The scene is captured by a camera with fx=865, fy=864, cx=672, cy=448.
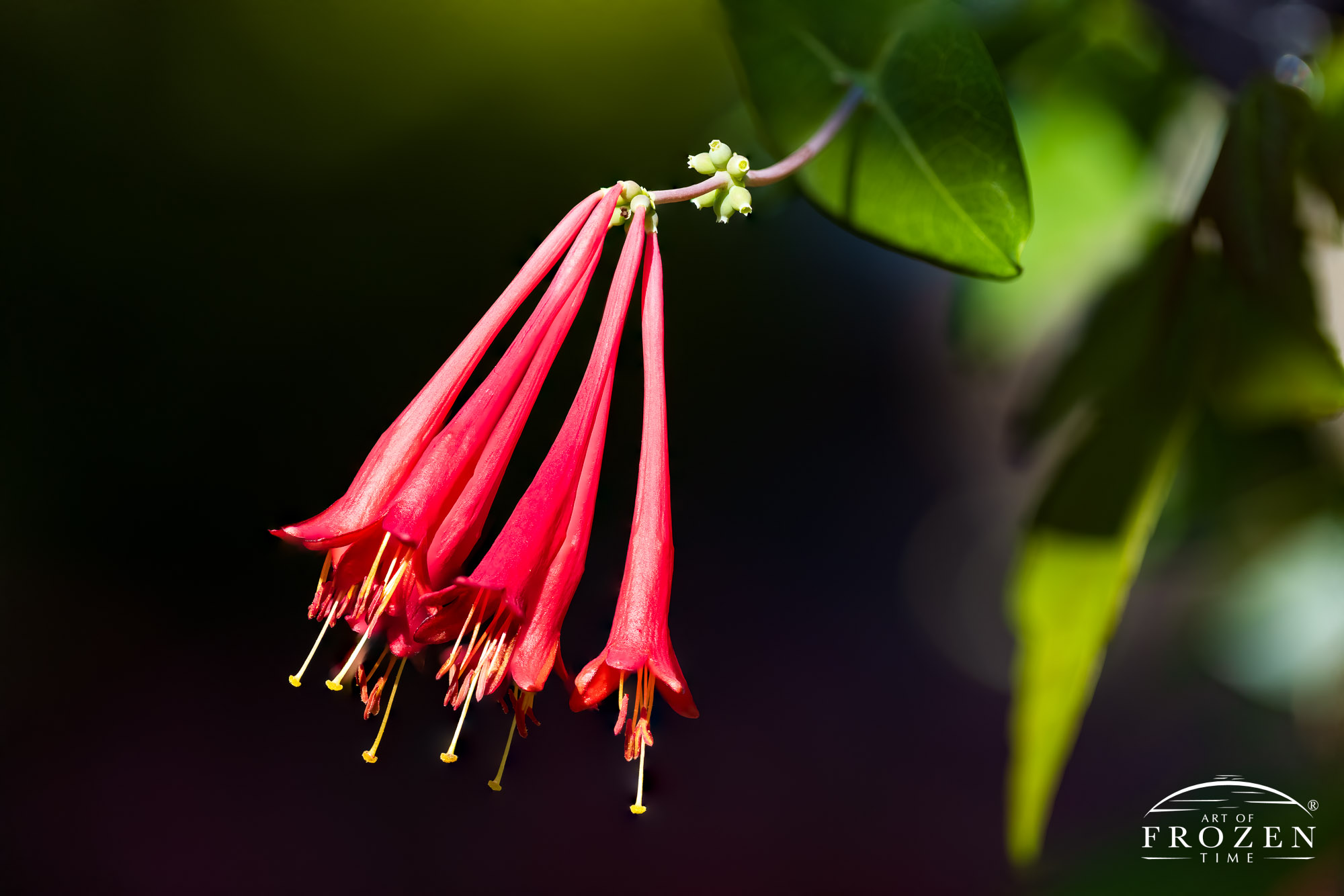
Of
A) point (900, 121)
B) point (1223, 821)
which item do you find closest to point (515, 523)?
point (900, 121)

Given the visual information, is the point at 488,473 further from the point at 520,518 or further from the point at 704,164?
the point at 704,164

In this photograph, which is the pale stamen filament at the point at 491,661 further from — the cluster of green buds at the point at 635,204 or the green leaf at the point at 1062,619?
the green leaf at the point at 1062,619

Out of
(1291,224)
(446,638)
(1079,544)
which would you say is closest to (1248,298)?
(1291,224)

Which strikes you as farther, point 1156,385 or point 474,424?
point 1156,385

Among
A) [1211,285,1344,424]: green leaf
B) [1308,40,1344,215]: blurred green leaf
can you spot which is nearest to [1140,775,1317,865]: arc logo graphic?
[1211,285,1344,424]: green leaf

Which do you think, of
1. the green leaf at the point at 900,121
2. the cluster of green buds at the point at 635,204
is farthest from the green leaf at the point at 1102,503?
the cluster of green buds at the point at 635,204
